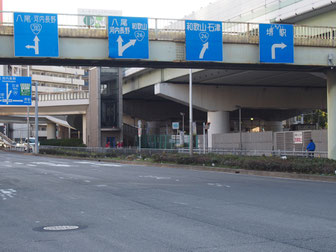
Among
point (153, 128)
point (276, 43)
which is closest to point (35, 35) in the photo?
point (276, 43)

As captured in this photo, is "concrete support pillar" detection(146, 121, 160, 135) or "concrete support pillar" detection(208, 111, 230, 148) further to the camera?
"concrete support pillar" detection(146, 121, 160, 135)

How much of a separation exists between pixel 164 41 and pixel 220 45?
A: 8.55ft

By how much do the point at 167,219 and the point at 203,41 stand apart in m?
13.6

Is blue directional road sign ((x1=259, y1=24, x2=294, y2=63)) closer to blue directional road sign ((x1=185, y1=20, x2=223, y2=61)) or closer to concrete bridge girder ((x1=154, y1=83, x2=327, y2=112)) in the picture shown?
blue directional road sign ((x1=185, y1=20, x2=223, y2=61))

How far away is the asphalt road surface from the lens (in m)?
7.60

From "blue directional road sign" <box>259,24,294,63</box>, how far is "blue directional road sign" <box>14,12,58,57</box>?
9539mm

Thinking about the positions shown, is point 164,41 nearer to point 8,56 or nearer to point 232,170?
point 8,56

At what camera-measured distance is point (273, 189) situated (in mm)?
16719

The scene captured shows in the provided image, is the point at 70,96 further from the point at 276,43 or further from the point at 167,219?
the point at 167,219

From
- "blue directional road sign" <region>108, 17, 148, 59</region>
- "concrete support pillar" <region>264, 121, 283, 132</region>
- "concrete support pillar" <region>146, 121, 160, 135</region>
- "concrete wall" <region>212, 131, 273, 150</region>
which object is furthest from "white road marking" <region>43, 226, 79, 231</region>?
"concrete support pillar" <region>264, 121, 283, 132</region>

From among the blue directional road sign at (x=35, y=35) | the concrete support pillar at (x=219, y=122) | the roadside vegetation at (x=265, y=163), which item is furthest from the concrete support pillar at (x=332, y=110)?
the concrete support pillar at (x=219, y=122)

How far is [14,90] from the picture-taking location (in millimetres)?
46375

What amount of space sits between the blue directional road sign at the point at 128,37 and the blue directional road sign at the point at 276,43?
5622mm

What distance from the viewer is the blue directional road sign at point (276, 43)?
75.7ft
